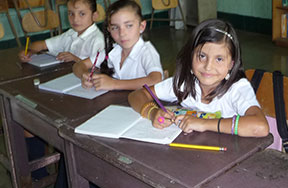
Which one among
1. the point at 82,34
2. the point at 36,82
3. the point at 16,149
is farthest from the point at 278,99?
the point at 82,34

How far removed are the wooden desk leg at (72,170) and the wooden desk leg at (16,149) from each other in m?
0.62

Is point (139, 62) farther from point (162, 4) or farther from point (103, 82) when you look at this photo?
point (162, 4)

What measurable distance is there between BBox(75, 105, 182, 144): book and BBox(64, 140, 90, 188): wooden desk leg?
10 centimetres

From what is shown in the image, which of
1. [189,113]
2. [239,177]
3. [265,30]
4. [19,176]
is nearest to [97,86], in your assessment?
[189,113]

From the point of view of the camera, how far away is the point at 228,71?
164cm

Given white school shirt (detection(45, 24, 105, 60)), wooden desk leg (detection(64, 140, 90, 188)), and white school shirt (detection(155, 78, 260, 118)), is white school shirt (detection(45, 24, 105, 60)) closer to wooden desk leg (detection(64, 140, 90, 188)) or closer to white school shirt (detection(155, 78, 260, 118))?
white school shirt (detection(155, 78, 260, 118))

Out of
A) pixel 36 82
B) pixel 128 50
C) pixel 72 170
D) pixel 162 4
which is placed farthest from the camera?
pixel 162 4

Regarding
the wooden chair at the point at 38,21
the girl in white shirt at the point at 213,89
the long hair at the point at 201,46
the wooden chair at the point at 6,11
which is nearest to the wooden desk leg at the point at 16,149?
the girl in white shirt at the point at 213,89

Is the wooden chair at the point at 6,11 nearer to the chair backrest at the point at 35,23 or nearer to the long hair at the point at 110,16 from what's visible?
the chair backrest at the point at 35,23

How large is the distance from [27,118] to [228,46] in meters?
0.96

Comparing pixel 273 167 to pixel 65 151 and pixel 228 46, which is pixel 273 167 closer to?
pixel 228 46

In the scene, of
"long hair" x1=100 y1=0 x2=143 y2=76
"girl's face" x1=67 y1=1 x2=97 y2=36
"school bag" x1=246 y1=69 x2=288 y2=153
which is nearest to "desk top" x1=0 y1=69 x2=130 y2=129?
"long hair" x1=100 y1=0 x2=143 y2=76

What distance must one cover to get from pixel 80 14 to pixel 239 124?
1598 mm

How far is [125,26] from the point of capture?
7.13 ft
